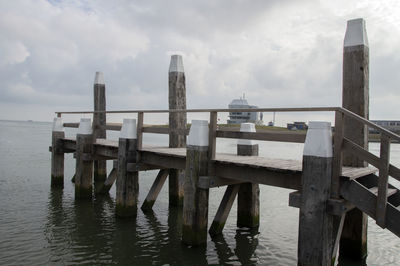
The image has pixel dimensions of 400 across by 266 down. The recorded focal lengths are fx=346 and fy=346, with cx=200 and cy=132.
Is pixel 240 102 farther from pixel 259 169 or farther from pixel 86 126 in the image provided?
pixel 259 169

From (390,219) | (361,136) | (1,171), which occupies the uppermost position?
(361,136)

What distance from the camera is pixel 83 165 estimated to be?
36.8 feet

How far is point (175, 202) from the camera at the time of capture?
35.4ft

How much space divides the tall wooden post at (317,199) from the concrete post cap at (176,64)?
579cm

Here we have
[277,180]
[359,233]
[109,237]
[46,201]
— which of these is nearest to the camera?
[277,180]

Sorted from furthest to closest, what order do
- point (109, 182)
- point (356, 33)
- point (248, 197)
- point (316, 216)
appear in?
point (109, 182), point (248, 197), point (356, 33), point (316, 216)

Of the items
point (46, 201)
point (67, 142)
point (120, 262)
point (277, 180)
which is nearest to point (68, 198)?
point (46, 201)

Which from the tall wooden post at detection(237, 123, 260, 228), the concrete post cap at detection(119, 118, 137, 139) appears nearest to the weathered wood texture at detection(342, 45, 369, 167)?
the tall wooden post at detection(237, 123, 260, 228)

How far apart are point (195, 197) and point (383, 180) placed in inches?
136

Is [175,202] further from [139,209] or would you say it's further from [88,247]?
[88,247]

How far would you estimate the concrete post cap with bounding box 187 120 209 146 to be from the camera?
681cm

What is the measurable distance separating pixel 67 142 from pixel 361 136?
10.9 meters

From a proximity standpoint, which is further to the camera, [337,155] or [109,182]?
[109,182]

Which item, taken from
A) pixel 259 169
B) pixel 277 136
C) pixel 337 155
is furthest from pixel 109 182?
pixel 337 155
